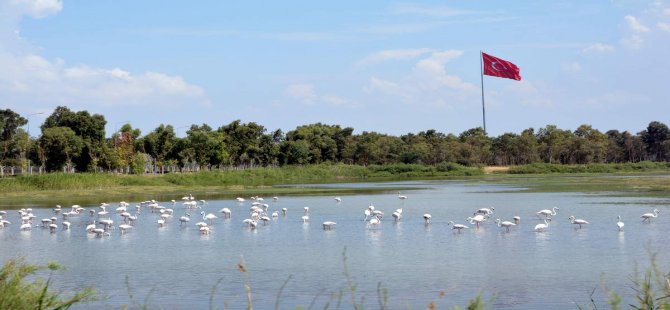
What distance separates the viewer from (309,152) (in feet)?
332

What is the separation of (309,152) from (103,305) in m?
86.1

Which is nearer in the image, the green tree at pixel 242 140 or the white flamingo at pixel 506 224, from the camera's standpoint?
the white flamingo at pixel 506 224

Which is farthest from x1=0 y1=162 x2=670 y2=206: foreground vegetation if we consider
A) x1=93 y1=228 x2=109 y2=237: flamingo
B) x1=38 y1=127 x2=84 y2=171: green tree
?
x1=93 y1=228 x2=109 y2=237: flamingo

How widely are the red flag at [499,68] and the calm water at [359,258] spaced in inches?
1430

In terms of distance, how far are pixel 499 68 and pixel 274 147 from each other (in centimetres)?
3369

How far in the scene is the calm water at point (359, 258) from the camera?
600 inches

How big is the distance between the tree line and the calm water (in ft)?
123

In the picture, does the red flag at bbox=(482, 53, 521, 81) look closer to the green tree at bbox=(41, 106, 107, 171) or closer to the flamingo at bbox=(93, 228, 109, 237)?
the green tree at bbox=(41, 106, 107, 171)

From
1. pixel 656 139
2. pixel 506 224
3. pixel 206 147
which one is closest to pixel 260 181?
pixel 206 147

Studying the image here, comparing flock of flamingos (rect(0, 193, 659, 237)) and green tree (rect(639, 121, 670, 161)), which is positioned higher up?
green tree (rect(639, 121, 670, 161))

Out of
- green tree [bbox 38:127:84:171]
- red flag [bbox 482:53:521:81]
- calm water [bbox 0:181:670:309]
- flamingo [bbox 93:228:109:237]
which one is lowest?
calm water [bbox 0:181:670:309]

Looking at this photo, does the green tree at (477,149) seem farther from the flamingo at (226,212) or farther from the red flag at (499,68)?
the flamingo at (226,212)

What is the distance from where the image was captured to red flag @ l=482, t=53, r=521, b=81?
230ft

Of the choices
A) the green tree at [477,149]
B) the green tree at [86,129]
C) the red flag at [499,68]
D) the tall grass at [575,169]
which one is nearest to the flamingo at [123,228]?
the green tree at [86,129]
